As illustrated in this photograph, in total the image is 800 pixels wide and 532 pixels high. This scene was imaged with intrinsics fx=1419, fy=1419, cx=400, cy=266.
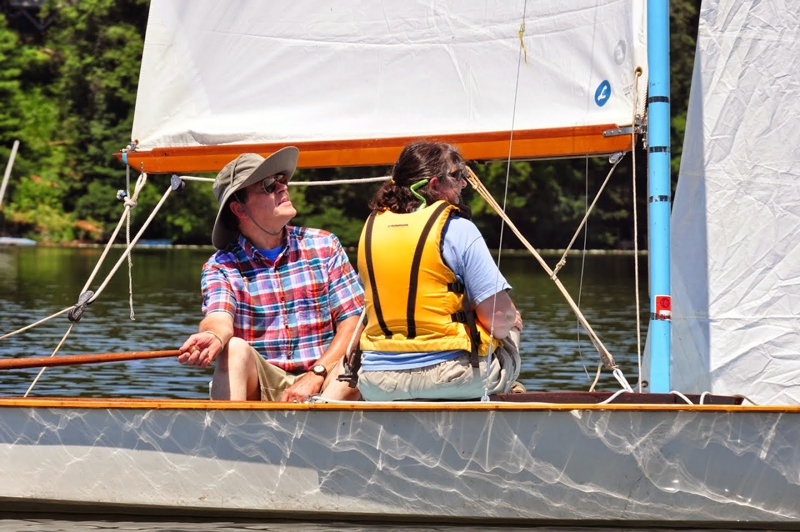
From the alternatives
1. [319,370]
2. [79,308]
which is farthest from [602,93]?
[79,308]

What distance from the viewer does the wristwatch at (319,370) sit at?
17.7 ft

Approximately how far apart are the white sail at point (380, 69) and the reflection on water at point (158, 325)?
82 cm

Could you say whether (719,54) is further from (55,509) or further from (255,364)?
(55,509)

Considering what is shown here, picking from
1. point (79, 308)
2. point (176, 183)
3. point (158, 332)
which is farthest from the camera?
point (158, 332)

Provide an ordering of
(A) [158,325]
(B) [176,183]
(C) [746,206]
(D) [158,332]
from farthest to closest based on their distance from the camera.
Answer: (A) [158,325], (D) [158,332], (B) [176,183], (C) [746,206]

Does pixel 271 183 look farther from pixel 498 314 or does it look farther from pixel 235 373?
pixel 498 314

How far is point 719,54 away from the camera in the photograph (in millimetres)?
5602

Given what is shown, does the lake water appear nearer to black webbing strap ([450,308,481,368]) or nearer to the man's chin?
black webbing strap ([450,308,481,368])

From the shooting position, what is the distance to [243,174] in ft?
18.0

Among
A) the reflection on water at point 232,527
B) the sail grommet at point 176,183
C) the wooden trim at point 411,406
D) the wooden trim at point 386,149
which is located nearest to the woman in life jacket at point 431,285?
the wooden trim at point 411,406

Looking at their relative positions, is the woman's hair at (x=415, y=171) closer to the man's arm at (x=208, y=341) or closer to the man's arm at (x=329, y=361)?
the man's arm at (x=329, y=361)

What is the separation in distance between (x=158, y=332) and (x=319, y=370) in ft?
35.6

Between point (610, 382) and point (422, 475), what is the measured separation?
802 cm

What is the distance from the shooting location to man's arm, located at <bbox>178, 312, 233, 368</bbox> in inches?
197
